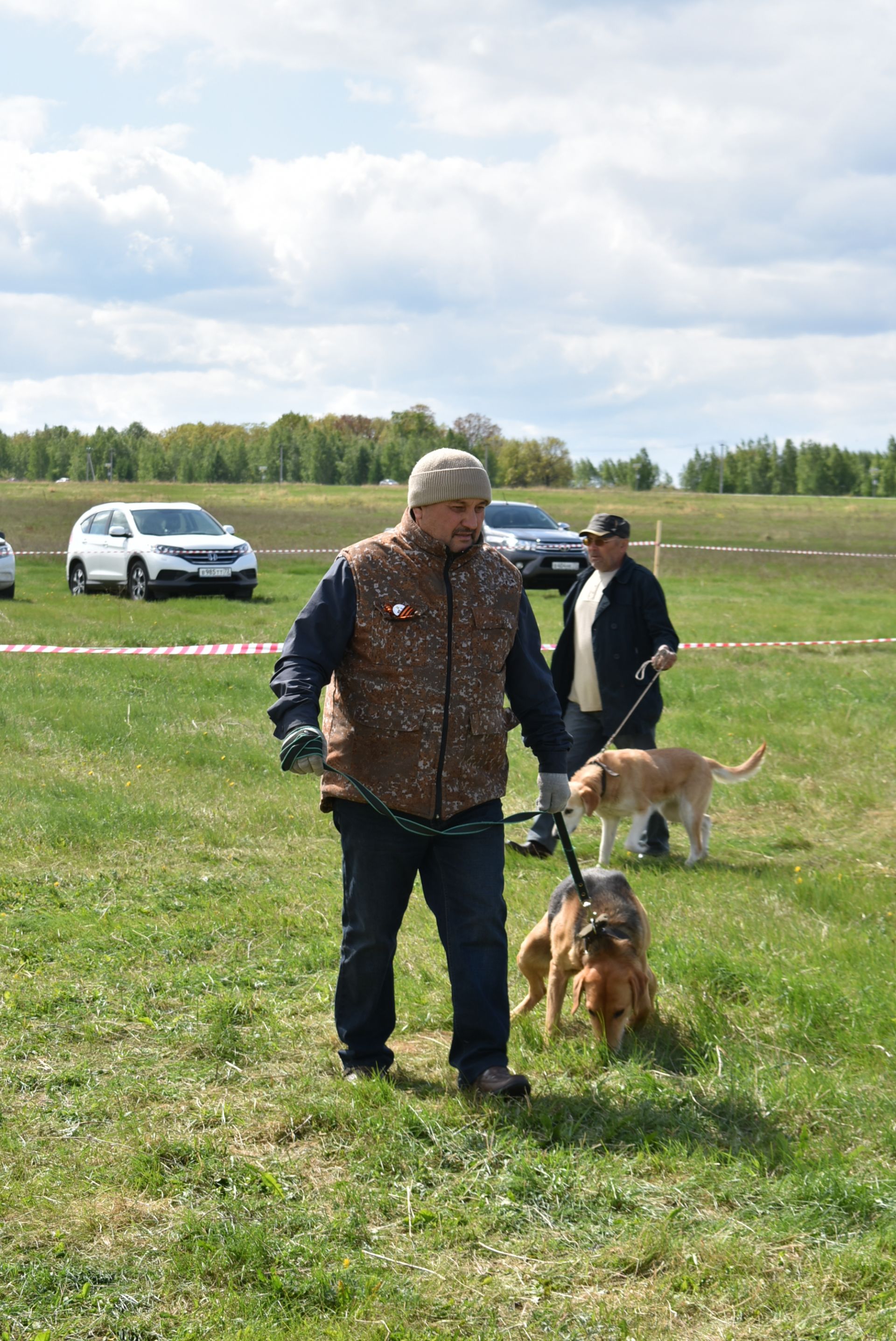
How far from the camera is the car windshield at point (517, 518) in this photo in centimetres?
2395

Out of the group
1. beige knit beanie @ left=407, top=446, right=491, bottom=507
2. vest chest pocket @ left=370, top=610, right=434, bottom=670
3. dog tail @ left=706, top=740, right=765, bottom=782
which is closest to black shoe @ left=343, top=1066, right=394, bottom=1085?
vest chest pocket @ left=370, top=610, right=434, bottom=670

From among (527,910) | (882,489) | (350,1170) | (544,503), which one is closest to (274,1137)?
(350,1170)

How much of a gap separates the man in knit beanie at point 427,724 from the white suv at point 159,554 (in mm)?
15509

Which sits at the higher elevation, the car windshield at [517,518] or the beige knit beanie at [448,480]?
the car windshield at [517,518]

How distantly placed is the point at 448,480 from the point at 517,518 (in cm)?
2074

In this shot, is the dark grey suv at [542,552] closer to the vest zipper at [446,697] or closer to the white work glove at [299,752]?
the vest zipper at [446,697]

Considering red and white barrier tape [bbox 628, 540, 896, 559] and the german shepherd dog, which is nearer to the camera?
the german shepherd dog

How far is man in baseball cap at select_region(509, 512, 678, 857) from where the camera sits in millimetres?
7105

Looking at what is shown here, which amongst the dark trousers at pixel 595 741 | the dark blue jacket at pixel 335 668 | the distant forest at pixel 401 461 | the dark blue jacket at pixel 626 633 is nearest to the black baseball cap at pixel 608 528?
the dark blue jacket at pixel 626 633

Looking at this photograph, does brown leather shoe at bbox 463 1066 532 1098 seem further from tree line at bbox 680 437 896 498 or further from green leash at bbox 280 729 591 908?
tree line at bbox 680 437 896 498

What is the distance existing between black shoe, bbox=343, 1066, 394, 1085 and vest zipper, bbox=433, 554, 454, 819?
0.89 m

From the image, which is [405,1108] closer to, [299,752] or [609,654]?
[299,752]

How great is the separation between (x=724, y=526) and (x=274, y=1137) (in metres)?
61.6

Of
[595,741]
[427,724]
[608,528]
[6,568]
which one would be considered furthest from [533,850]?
[6,568]
